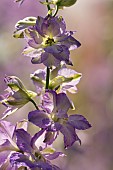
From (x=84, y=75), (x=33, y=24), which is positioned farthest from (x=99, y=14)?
(x=33, y=24)

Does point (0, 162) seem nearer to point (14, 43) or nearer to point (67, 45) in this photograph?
point (67, 45)

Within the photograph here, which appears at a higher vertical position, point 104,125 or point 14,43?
point 14,43

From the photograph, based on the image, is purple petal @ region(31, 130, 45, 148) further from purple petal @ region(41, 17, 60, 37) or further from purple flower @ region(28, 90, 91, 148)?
purple petal @ region(41, 17, 60, 37)

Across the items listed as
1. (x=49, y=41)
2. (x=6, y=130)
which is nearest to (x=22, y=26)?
(x=49, y=41)

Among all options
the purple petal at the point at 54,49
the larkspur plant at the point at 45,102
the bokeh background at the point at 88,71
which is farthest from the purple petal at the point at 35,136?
the bokeh background at the point at 88,71

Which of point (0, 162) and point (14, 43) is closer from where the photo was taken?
point (0, 162)

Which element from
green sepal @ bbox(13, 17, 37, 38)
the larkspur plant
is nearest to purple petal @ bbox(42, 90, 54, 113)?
the larkspur plant
